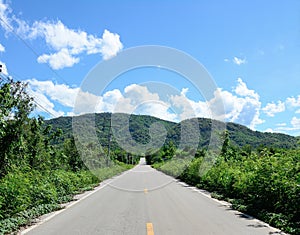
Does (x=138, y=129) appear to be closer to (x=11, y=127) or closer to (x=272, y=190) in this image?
(x=11, y=127)

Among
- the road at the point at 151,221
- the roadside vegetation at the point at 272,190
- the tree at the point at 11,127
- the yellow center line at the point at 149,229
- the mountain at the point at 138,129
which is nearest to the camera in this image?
the yellow center line at the point at 149,229

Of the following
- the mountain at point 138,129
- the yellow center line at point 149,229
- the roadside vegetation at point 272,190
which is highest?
the mountain at point 138,129

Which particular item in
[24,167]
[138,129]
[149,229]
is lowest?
[149,229]

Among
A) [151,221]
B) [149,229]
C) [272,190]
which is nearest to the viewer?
[149,229]

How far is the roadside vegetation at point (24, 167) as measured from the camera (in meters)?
8.31

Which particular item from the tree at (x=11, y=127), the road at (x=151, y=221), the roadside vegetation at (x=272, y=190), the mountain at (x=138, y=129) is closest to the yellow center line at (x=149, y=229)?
the road at (x=151, y=221)

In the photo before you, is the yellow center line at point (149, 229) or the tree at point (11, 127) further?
the tree at point (11, 127)

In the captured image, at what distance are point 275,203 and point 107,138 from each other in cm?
3720

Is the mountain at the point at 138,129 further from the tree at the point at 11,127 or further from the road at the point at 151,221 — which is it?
the road at the point at 151,221

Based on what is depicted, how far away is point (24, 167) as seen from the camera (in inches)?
508

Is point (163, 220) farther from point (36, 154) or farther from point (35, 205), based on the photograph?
point (36, 154)

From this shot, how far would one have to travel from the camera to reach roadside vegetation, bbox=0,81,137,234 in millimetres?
8312

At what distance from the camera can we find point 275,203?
8.96 m

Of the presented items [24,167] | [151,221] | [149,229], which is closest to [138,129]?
[24,167]
